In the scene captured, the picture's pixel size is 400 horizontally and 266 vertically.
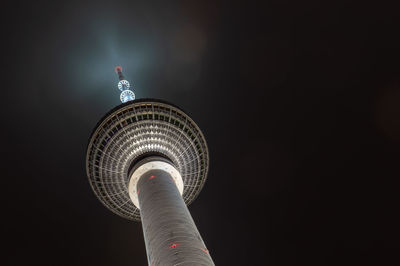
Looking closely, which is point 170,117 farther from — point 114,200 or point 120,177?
point 114,200

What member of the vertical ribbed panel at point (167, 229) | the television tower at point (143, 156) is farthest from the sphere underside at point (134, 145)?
the vertical ribbed panel at point (167, 229)

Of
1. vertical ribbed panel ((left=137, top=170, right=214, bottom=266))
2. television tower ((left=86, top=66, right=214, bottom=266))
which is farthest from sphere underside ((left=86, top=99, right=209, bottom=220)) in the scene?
vertical ribbed panel ((left=137, top=170, right=214, bottom=266))

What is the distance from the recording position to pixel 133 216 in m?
30.5

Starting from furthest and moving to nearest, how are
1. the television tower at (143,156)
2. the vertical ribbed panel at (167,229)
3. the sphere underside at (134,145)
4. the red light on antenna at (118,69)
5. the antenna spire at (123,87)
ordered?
the red light on antenna at (118,69) → the antenna spire at (123,87) → the sphere underside at (134,145) → the television tower at (143,156) → the vertical ribbed panel at (167,229)

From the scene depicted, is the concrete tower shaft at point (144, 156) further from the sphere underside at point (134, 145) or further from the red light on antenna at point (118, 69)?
the red light on antenna at point (118, 69)

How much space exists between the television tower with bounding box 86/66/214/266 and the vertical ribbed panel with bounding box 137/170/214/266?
0.33 ft

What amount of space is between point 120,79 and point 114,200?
11.7 metres

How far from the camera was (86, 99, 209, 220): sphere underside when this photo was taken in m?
26.9

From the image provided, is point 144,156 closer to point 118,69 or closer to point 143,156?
point 143,156

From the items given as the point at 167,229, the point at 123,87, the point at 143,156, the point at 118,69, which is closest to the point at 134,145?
the point at 143,156

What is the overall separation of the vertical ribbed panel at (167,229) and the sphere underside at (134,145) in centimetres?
526

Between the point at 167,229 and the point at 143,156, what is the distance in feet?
30.7

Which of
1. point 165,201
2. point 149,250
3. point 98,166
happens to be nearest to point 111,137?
point 98,166

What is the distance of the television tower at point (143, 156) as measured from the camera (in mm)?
24078
